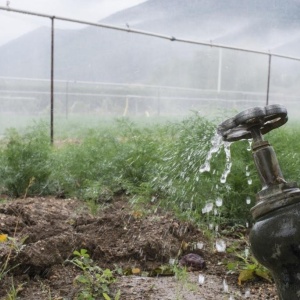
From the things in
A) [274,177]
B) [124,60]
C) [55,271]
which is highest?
[124,60]

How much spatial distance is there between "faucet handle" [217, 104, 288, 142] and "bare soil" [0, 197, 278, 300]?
71cm

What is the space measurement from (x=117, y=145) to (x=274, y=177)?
9.81ft

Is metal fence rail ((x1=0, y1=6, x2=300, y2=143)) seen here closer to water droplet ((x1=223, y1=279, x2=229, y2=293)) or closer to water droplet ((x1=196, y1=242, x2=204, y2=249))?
water droplet ((x1=196, y1=242, x2=204, y2=249))

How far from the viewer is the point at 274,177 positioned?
1.03 metres

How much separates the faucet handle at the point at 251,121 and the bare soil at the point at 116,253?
0.71 metres

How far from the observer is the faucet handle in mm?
1006

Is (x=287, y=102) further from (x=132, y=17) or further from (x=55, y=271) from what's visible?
(x=55, y=271)

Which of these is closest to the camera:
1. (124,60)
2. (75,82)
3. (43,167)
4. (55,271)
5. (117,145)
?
(55,271)

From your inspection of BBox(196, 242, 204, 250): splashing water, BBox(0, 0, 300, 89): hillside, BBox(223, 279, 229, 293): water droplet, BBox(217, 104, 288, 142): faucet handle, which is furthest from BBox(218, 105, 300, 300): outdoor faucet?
BBox(0, 0, 300, 89): hillside

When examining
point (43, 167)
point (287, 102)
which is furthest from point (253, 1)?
point (43, 167)

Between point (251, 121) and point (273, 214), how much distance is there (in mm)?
166

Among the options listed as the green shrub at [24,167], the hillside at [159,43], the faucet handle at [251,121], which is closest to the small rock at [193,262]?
the faucet handle at [251,121]

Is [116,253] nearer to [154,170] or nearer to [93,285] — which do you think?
[93,285]

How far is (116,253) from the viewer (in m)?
2.02
